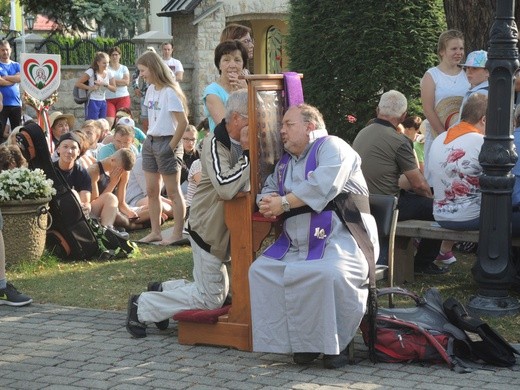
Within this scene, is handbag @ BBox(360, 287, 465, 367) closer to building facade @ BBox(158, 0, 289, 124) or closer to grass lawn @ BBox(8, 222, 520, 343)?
grass lawn @ BBox(8, 222, 520, 343)

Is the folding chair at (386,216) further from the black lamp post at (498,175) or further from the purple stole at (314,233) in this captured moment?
the purple stole at (314,233)

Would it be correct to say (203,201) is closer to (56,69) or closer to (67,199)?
(67,199)

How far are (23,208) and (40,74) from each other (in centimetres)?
619

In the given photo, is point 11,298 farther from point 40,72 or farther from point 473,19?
point 40,72

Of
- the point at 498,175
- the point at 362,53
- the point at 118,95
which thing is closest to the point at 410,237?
the point at 498,175

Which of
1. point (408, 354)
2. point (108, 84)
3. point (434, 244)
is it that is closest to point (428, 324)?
point (408, 354)

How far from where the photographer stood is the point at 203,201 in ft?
22.6

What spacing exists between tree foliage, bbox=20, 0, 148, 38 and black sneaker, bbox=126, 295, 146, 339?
10053 millimetres

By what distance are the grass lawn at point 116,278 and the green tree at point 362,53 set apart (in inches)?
176

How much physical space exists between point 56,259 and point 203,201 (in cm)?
347

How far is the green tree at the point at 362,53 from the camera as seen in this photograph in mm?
14094

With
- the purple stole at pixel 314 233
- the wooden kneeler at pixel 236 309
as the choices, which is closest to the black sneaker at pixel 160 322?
the wooden kneeler at pixel 236 309

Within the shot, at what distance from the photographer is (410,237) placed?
8641 millimetres

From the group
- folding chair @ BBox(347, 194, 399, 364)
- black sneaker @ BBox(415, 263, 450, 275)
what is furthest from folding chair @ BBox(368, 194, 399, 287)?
black sneaker @ BBox(415, 263, 450, 275)
